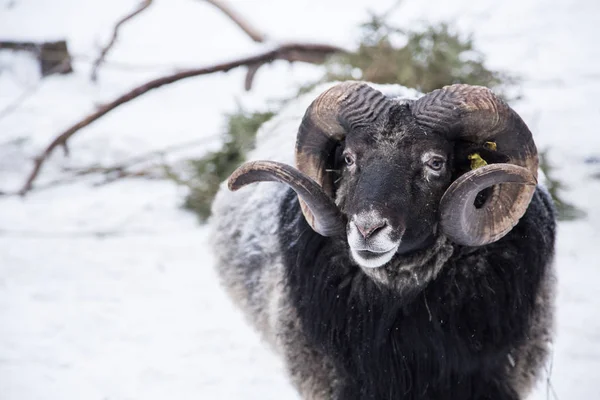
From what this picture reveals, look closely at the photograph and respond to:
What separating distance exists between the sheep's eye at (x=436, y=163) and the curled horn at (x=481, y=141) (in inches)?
5.0

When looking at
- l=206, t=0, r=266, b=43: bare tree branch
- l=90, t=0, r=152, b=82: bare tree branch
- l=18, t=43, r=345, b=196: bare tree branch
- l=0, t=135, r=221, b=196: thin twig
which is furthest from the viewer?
l=90, t=0, r=152, b=82: bare tree branch

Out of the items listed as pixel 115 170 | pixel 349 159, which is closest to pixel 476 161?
pixel 349 159

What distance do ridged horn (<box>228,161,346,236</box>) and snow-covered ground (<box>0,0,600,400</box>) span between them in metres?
1.69

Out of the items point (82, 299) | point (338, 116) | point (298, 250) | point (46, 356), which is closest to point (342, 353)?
point (298, 250)

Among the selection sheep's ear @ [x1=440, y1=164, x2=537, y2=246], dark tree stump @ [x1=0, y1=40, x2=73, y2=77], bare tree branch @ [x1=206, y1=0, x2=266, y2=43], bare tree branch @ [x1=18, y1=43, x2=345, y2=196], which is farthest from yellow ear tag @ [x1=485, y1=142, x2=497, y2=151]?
dark tree stump @ [x1=0, y1=40, x2=73, y2=77]

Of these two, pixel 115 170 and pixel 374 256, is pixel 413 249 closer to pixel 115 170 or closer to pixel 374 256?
pixel 374 256

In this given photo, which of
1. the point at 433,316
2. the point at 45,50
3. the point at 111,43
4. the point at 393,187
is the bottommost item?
the point at 45,50

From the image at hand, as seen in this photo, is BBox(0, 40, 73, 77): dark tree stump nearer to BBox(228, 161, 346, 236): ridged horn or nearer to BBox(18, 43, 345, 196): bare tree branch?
BBox(18, 43, 345, 196): bare tree branch

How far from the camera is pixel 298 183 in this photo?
9.43 feet

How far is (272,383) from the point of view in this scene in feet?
14.2

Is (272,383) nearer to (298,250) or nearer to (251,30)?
(298,250)

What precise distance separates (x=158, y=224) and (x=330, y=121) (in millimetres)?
4718

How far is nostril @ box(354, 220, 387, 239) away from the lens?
2.60 m

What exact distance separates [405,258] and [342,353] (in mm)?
654
